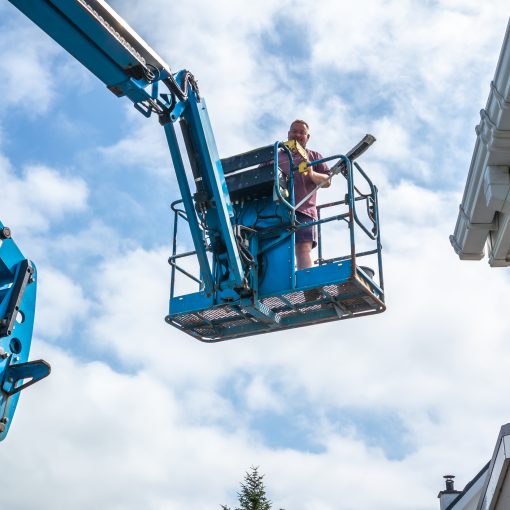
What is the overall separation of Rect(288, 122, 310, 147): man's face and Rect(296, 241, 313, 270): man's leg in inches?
56.0

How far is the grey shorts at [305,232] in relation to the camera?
9.34 m

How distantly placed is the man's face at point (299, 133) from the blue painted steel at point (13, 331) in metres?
4.46

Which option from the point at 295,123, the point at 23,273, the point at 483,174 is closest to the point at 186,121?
the point at 295,123

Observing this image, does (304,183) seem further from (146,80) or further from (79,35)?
(79,35)

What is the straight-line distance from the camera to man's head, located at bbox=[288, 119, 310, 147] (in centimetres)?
1002

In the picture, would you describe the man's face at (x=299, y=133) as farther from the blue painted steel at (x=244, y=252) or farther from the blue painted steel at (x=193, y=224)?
the blue painted steel at (x=193, y=224)

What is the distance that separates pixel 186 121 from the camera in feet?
28.8

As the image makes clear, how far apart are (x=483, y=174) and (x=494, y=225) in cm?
113

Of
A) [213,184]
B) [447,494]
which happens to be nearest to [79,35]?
[213,184]

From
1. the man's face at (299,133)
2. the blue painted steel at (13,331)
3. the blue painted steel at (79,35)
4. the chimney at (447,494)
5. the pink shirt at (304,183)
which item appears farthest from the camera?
the chimney at (447,494)

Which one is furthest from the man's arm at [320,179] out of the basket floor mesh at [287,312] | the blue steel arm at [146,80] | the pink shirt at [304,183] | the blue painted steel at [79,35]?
the blue painted steel at [79,35]

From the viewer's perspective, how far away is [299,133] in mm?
10047

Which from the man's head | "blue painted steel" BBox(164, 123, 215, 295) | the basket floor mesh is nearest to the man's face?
the man's head

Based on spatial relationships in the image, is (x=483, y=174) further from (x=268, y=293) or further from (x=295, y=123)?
(x=295, y=123)
